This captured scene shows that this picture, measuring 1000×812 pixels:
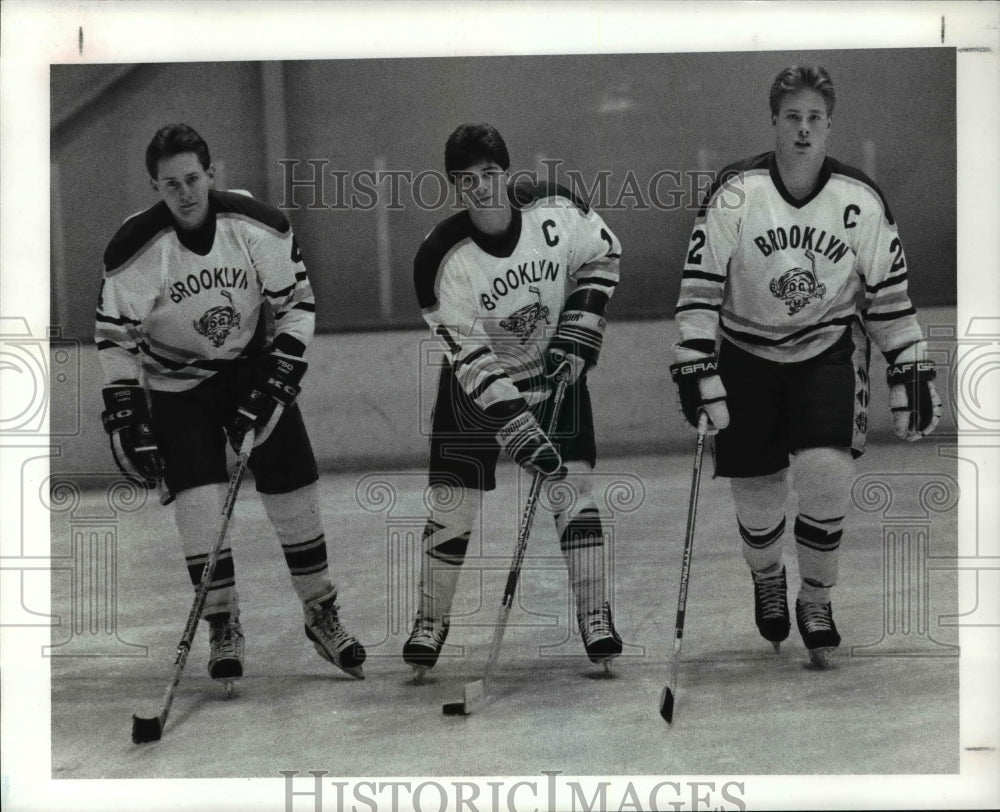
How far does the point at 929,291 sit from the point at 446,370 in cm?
128

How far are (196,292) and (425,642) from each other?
1.10 metres

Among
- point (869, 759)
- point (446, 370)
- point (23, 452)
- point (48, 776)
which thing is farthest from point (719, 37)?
point (48, 776)

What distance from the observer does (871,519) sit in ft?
11.7

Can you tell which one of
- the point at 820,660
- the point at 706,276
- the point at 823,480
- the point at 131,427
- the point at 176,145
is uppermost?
the point at 176,145

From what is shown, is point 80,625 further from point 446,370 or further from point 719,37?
point 719,37

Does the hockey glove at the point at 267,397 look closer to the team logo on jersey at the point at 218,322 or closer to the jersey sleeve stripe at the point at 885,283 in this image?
the team logo on jersey at the point at 218,322

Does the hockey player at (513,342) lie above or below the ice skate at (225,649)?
above

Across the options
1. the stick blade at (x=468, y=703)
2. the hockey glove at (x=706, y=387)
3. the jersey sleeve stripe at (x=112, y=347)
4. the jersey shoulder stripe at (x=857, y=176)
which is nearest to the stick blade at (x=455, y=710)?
the stick blade at (x=468, y=703)

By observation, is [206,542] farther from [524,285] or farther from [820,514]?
[820,514]

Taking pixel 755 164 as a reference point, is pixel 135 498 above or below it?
below

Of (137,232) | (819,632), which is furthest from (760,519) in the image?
(137,232)

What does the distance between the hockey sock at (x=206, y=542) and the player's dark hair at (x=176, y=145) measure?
86 centimetres

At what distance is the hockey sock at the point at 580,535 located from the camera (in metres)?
3.55

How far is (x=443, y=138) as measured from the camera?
11.7 ft
